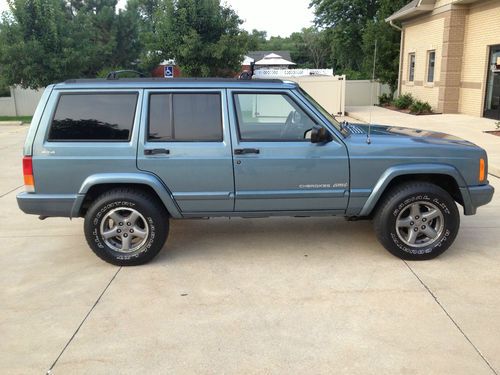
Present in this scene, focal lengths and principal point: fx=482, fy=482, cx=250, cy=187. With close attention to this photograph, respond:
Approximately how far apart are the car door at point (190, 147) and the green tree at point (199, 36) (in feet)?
53.0

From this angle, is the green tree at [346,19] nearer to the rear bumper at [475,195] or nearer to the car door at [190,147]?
the rear bumper at [475,195]

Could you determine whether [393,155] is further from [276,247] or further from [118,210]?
[118,210]

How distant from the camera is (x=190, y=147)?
14.9 ft

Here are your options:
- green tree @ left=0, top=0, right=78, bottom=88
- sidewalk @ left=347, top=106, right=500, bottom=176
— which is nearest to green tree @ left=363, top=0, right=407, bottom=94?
sidewalk @ left=347, top=106, right=500, bottom=176

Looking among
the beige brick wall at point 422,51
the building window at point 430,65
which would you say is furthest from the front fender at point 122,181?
the building window at point 430,65

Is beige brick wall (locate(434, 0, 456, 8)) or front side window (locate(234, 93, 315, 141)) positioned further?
beige brick wall (locate(434, 0, 456, 8))

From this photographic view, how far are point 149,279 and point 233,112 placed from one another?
1.76 metres

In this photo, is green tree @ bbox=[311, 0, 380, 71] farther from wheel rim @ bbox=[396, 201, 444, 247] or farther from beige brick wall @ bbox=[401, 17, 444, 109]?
wheel rim @ bbox=[396, 201, 444, 247]

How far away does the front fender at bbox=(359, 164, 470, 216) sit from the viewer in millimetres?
4598

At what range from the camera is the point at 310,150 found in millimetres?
4590

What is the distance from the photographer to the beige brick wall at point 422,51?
1986cm

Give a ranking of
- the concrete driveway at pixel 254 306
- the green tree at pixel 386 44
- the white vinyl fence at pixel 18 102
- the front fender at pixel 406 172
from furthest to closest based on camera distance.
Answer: the white vinyl fence at pixel 18 102 < the green tree at pixel 386 44 < the front fender at pixel 406 172 < the concrete driveway at pixel 254 306

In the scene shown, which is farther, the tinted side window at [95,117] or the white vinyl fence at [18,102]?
the white vinyl fence at [18,102]

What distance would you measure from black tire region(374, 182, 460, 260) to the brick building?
13.6 metres
